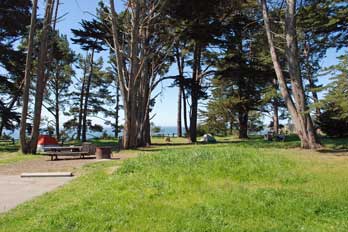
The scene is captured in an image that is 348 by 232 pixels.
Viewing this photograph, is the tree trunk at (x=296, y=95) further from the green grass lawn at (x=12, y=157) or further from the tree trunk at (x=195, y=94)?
the green grass lawn at (x=12, y=157)

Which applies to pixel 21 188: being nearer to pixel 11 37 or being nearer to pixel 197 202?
pixel 197 202

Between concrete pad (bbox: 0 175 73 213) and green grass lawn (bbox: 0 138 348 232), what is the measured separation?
0.40m

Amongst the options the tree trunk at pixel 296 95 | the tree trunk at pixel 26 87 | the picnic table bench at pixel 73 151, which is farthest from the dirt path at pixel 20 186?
the tree trunk at pixel 296 95

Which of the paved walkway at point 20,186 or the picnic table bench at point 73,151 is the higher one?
the picnic table bench at point 73,151

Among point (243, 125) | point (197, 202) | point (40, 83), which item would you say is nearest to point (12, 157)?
point (40, 83)

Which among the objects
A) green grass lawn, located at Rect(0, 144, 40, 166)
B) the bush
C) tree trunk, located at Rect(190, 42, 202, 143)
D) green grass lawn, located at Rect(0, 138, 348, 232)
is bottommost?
green grass lawn, located at Rect(0, 138, 348, 232)

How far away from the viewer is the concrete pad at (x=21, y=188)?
6.48 metres

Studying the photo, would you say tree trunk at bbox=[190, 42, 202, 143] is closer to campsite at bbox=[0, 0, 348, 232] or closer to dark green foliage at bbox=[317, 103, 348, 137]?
campsite at bbox=[0, 0, 348, 232]

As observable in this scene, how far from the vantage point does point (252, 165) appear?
8.85 m

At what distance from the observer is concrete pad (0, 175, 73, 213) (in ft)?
21.3

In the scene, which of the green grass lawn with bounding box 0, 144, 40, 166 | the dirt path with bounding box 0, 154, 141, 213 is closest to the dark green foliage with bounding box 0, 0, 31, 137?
the green grass lawn with bounding box 0, 144, 40, 166

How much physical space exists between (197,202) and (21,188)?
4.42m

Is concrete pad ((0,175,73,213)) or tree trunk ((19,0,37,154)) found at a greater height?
tree trunk ((19,0,37,154))

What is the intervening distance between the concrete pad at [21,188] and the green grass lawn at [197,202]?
0.40m
